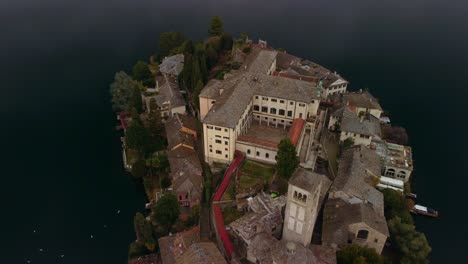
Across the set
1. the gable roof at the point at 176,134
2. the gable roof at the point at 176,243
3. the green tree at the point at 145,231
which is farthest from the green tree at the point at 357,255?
the gable roof at the point at 176,134

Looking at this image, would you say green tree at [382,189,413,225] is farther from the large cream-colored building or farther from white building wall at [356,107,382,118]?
white building wall at [356,107,382,118]

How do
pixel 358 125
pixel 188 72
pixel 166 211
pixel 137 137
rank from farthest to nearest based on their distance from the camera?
pixel 188 72
pixel 358 125
pixel 137 137
pixel 166 211

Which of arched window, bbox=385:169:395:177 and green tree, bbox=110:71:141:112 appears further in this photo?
green tree, bbox=110:71:141:112

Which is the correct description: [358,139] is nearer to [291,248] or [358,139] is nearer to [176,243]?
[291,248]

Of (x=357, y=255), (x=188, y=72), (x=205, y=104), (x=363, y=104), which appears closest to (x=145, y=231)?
(x=205, y=104)

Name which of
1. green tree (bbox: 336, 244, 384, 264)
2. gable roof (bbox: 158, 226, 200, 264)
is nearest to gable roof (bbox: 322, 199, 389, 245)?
green tree (bbox: 336, 244, 384, 264)

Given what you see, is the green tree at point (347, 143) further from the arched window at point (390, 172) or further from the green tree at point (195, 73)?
the green tree at point (195, 73)
